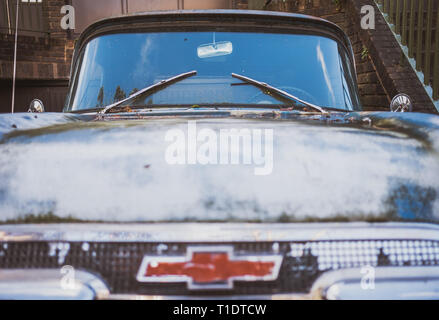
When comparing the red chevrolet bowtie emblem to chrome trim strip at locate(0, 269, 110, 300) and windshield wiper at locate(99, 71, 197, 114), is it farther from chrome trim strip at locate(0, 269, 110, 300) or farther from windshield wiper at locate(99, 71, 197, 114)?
windshield wiper at locate(99, 71, 197, 114)

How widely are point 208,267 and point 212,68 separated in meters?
1.35

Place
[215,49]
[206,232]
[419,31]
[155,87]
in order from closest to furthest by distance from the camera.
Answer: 1. [206,232]
2. [155,87]
3. [215,49]
4. [419,31]

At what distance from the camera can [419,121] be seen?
4.57 ft

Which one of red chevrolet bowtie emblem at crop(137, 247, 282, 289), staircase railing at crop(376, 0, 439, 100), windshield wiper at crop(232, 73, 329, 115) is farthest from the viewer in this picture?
staircase railing at crop(376, 0, 439, 100)

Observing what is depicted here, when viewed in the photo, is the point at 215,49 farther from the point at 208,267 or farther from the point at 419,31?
the point at 419,31

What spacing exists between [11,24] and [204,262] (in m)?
9.59

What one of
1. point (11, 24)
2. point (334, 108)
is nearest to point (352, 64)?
point (334, 108)

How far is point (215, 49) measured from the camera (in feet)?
7.25

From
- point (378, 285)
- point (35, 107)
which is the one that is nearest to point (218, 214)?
point (378, 285)

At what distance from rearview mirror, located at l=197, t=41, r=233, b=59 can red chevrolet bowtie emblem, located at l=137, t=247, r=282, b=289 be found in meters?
1.39

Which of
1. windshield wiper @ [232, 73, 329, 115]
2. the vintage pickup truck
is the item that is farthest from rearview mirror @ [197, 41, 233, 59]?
the vintage pickup truck

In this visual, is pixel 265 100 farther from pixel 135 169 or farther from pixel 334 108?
pixel 135 169

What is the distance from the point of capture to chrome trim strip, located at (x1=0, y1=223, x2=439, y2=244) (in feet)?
3.42
